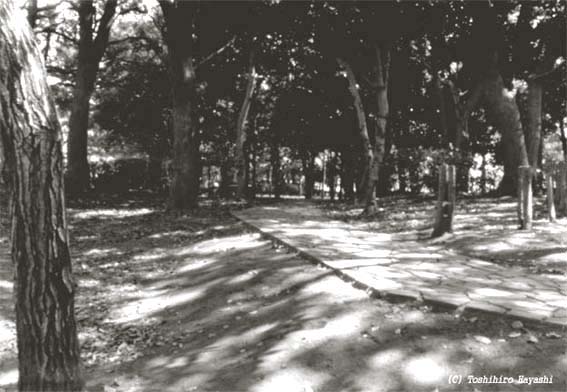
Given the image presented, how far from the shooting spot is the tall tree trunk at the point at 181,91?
17.2 metres

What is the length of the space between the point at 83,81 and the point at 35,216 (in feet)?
69.9

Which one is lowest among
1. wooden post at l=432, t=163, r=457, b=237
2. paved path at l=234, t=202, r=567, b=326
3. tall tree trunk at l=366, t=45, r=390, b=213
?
paved path at l=234, t=202, r=567, b=326

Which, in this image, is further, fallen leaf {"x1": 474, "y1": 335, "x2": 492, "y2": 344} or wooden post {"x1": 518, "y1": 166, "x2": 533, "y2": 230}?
wooden post {"x1": 518, "y1": 166, "x2": 533, "y2": 230}

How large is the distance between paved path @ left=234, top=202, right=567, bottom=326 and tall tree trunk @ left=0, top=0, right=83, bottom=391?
11.3 ft

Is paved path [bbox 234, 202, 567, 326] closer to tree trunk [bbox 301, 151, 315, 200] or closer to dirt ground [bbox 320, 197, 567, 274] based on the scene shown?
dirt ground [bbox 320, 197, 567, 274]

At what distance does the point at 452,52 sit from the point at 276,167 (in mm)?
11590

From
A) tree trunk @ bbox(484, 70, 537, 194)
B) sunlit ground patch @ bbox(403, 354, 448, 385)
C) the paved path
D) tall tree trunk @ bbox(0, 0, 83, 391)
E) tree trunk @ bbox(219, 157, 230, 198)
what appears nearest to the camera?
tall tree trunk @ bbox(0, 0, 83, 391)

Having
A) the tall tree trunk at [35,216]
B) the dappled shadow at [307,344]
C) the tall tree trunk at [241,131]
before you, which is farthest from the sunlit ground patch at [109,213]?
the tall tree trunk at [35,216]

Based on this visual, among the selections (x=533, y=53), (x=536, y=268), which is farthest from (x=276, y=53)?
(x=536, y=268)

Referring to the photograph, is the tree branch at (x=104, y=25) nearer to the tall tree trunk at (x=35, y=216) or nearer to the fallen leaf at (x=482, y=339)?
the tall tree trunk at (x=35, y=216)

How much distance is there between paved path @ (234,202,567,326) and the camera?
5.94 m

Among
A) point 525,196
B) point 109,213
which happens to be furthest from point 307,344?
point 109,213

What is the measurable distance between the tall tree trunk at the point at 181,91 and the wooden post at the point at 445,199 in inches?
346

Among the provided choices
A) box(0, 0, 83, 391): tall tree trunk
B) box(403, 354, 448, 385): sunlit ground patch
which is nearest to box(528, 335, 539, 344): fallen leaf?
box(403, 354, 448, 385): sunlit ground patch
